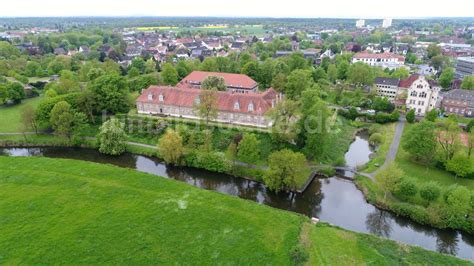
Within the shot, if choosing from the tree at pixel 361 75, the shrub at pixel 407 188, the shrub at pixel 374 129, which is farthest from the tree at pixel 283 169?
the tree at pixel 361 75

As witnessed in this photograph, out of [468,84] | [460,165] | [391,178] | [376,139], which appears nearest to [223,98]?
[376,139]

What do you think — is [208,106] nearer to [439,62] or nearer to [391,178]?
[391,178]

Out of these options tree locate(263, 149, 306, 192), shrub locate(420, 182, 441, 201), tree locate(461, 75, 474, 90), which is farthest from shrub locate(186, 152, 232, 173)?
tree locate(461, 75, 474, 90)

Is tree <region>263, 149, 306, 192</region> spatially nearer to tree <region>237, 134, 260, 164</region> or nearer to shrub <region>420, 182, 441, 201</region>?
tree <region>237, 134, 260, 164</region>

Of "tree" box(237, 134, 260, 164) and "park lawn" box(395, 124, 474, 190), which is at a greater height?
"tree" box(237, 134, 260, 164)

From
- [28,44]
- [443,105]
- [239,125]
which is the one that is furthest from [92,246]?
[28,44]

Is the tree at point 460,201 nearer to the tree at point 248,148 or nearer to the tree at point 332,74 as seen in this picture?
the tree at point 248,148

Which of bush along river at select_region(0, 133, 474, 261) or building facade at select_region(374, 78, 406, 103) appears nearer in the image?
bush along river at select_region(0, 133, 474, 261)
